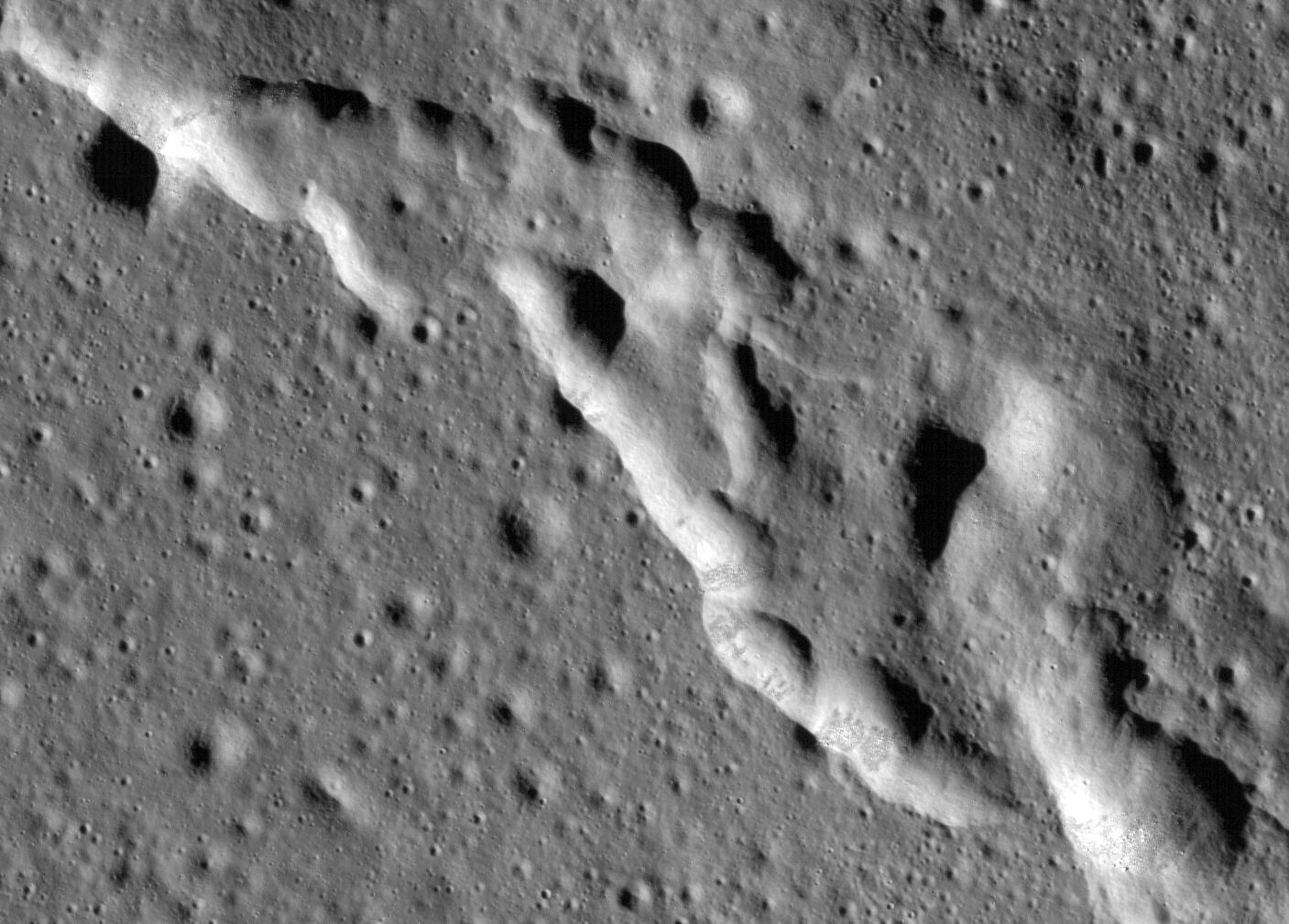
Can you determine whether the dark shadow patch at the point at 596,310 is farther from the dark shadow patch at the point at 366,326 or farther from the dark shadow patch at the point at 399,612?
the dark shadow patch at the point at 399,612

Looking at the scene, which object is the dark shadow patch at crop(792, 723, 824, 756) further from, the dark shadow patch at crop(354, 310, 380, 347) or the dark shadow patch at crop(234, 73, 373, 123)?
the dark shadow patch at crop(234, 73, 373, 123)

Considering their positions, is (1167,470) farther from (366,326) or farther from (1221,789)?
(366,326)

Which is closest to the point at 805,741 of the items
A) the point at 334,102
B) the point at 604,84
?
the point at 604,84

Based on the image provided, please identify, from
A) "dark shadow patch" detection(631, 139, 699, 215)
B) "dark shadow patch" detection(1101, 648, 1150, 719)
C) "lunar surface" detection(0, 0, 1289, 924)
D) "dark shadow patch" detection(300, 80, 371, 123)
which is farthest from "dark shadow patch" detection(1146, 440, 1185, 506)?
"dark shadow patch" detection(300, 80, 371, 123)

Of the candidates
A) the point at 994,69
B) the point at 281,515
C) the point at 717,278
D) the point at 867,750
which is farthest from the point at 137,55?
the point at 867,750

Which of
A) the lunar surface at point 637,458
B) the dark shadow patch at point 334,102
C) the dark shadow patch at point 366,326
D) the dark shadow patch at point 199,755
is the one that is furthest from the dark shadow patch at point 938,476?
the dark shadow patch at point 199,755

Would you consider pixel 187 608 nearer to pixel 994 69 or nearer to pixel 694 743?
pixel 694 743

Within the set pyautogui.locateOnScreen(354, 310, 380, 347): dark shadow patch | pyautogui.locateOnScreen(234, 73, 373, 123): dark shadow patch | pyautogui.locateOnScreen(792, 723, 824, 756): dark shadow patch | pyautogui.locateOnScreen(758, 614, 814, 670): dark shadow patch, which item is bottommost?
pyautogui.locateOnScreen(792, 723, 824, 756): dark shadow patch
